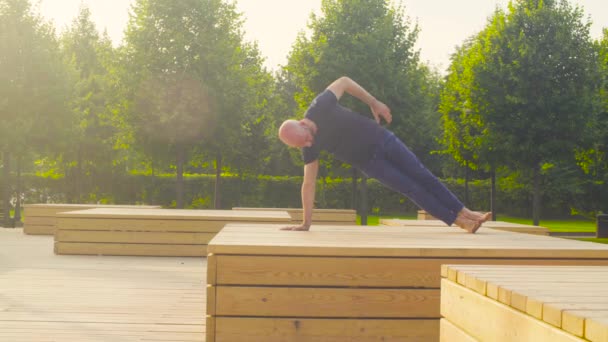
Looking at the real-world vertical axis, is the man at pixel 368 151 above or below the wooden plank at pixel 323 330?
above

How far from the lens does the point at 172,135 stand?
75.0 ft

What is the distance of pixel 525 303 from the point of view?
2.85 m

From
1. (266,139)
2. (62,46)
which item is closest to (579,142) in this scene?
(266,139)

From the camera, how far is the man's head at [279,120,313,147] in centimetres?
560

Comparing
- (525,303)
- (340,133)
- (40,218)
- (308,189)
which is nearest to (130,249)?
(40,218)

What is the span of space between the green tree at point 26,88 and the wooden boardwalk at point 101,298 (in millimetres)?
12285

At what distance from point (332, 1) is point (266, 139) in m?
6.18

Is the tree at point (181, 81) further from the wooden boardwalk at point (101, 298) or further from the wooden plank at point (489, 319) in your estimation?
the wooden plank at point (489, 319)

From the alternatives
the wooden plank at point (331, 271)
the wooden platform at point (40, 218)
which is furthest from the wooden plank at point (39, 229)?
the wooden plank at point (331, 271)

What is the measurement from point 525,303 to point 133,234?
32.1ft

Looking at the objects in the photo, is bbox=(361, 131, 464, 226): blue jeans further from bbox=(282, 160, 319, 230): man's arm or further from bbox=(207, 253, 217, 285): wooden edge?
bbox=(207, 253, 217, 285): wooden edge

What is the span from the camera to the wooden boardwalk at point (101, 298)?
549cm

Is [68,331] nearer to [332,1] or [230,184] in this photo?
[332,1]

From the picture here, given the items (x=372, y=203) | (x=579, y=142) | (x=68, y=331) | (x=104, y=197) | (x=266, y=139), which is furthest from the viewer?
(x=372, y=203)
